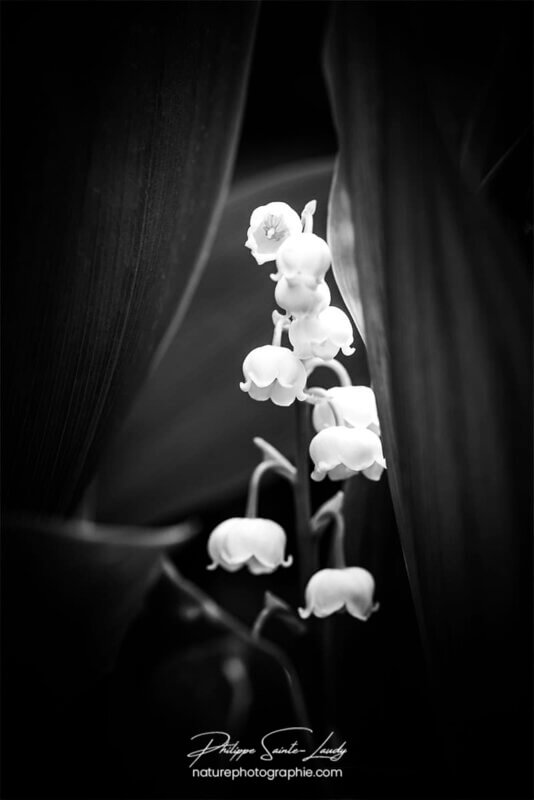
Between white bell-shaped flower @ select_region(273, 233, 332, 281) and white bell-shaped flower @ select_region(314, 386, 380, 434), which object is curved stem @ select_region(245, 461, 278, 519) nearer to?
white bell-shaped flower @ select_region(314, 386, 380, 434)

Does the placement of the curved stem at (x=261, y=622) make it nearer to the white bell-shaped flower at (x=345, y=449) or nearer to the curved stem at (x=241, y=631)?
the curved stem at (x=241, y=631)

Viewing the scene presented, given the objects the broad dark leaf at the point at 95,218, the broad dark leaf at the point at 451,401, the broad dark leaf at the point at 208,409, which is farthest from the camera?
the broad dark leaf at the point at 208,409

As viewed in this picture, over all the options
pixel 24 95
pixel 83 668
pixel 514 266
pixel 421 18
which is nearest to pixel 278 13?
pixel 421 18

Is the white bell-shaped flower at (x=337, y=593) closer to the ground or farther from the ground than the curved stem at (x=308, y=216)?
closer to the ground

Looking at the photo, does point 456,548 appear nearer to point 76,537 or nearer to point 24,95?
point 76,537

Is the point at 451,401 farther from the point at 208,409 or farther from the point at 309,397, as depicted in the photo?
the point at 208,409
